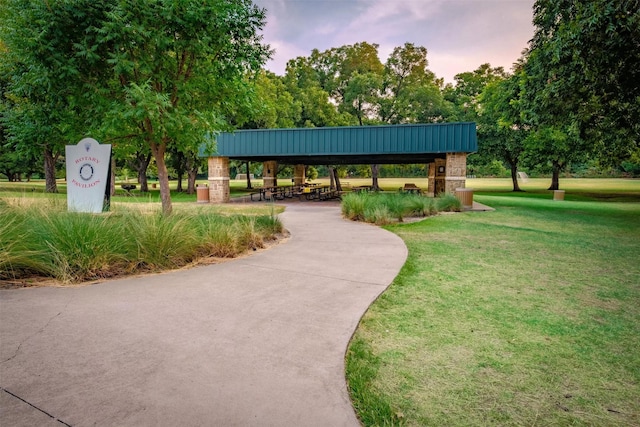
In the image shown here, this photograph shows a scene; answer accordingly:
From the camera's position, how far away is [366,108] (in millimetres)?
43250

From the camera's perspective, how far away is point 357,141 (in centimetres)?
1964

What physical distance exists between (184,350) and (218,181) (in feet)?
64.2

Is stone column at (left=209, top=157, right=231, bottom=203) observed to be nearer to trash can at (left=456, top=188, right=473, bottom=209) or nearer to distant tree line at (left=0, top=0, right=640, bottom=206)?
distant tree line at (left=0, top=0, right=640, bottom=206)

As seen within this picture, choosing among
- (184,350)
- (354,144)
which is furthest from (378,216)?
(184,350)

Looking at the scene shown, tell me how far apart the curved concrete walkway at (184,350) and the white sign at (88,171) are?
5721 mm

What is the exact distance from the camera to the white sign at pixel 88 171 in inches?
364

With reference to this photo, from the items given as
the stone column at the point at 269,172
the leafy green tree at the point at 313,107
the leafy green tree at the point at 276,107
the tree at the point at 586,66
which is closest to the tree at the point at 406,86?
the leafy green tree at the point at 313,107

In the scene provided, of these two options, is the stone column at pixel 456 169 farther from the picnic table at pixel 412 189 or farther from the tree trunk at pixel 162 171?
the tree trunk at pixel 162 171

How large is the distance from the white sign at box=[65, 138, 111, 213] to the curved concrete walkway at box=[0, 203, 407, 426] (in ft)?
18.8

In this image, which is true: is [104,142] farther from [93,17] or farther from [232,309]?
[232,309]

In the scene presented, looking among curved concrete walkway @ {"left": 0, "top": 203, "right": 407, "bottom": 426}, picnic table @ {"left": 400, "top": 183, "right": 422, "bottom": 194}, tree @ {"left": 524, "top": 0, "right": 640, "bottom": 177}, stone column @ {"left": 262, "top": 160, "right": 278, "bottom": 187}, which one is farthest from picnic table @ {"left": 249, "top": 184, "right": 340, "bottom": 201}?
curved concrete walkway @ {"left": 0, "top": 203, "right": 407, "bottom": 426}

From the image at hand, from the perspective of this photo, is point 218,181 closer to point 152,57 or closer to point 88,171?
point 88,171

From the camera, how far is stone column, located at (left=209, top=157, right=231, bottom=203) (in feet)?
69.9

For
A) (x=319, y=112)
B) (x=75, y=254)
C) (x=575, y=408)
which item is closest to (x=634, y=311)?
(x=575, y=408)
